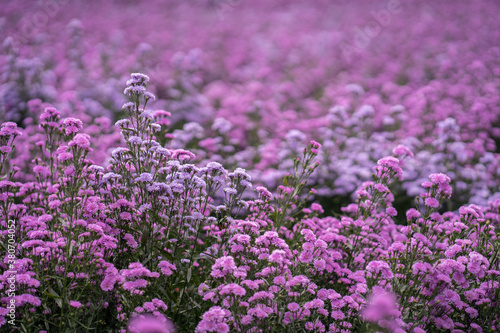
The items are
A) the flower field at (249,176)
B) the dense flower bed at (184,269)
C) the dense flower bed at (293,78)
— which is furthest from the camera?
the dense flower bed at (293,78)

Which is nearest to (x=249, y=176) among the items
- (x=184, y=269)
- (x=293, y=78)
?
(x=184, y=269)

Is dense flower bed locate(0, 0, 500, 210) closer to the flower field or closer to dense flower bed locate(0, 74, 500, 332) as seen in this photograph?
the flower field

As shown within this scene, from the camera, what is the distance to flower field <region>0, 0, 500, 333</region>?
11.4ft

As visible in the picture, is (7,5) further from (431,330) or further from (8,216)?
(431,330)

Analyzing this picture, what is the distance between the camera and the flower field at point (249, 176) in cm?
347

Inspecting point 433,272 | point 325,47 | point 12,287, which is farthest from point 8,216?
point 325,47

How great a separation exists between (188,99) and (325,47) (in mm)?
8394

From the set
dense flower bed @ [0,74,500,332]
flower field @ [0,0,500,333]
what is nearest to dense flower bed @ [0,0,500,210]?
flower field @ [0,0,500,333]

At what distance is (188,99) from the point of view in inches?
410

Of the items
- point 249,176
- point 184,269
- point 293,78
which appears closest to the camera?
point 184,269

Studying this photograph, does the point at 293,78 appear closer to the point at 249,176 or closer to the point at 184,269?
the point at 249,176

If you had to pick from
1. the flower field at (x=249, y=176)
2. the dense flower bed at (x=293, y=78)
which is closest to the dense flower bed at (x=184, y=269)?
the flower field at (x=249, y=176)

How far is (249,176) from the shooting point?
4.07 meters

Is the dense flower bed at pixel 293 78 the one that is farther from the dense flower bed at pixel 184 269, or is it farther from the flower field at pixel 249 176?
the dense flower bed at pixel 184 269
